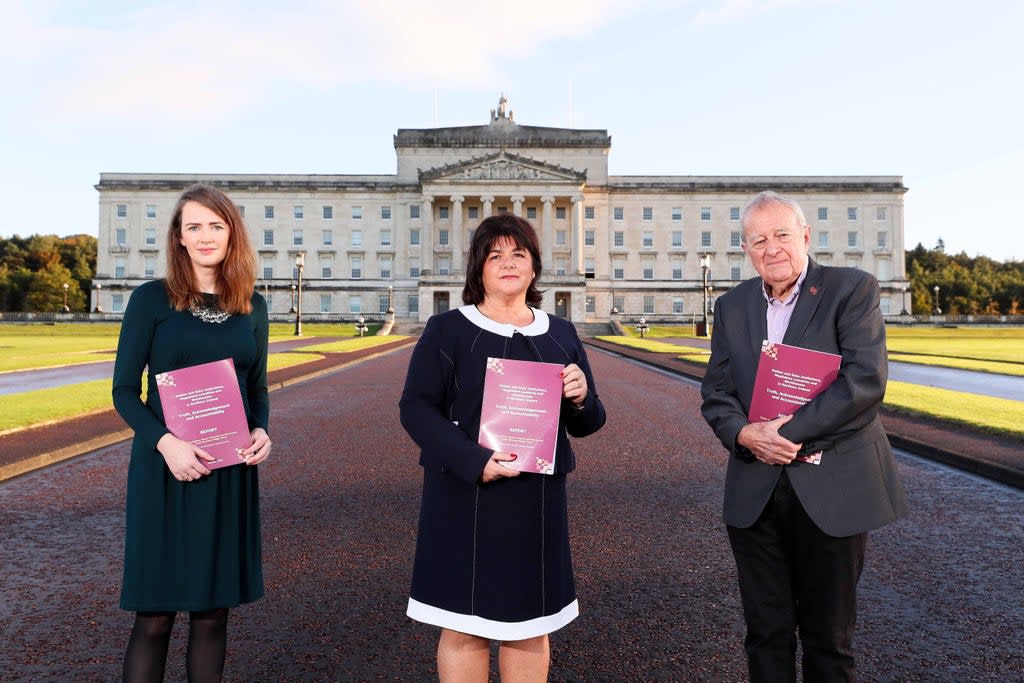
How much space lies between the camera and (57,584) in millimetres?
5227

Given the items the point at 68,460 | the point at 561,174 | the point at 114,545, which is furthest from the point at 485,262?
the point at 561,174

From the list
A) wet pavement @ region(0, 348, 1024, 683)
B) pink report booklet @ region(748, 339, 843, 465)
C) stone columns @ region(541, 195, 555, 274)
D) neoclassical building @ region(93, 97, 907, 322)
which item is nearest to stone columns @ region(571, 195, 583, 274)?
neoclassical building @ region(93, 97, 907, 322)

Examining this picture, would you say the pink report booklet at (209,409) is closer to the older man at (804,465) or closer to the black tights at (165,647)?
the black tights at (165,647)

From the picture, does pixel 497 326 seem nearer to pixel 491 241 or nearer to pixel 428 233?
pixel 491 241

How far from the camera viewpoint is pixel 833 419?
315cm

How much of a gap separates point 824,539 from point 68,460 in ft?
32.7

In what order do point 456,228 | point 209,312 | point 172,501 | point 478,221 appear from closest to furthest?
point 172,501 < point 209,312 < point 456,228 < point 478,221

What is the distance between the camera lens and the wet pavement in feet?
13.1

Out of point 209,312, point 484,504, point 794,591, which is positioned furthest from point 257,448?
point 794,591

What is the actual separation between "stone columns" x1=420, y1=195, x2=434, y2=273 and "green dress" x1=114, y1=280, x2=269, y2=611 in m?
77.7

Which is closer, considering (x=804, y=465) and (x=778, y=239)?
(x=804, y=465)

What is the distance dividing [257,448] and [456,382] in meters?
1.00

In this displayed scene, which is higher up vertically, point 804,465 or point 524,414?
point 524,414

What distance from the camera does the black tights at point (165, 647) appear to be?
10.1 ft
